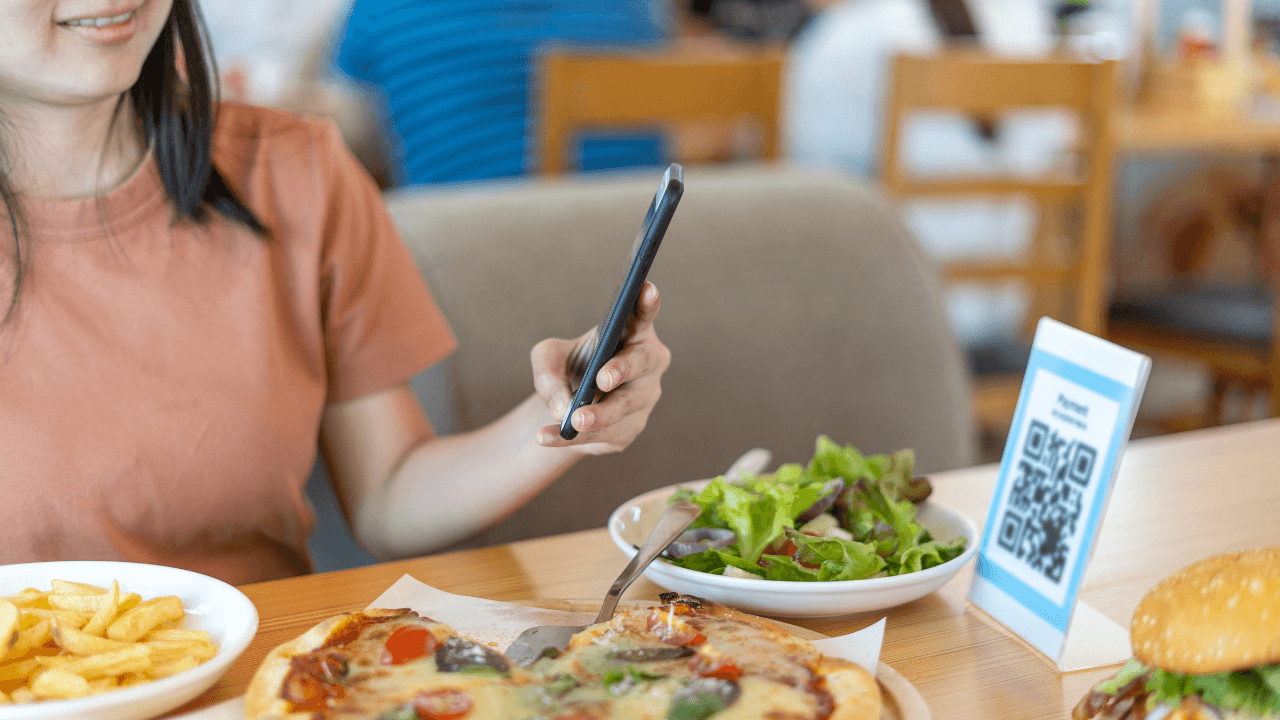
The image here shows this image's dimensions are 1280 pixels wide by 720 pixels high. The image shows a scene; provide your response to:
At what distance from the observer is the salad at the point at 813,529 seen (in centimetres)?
77

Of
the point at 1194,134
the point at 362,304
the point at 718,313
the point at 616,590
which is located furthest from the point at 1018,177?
the point at 616,590

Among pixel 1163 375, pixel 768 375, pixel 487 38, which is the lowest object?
pixel 1163 375

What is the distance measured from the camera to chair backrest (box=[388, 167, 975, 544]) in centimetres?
140

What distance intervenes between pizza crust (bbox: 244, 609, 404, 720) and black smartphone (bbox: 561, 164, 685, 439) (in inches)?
7.7

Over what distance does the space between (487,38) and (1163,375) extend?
2.97 m

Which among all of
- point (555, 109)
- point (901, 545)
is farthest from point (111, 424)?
point (555, 109)

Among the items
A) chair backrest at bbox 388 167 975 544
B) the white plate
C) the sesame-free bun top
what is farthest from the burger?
chair backrest at bbox 388 167 975 544

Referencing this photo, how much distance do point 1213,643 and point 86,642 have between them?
592mm

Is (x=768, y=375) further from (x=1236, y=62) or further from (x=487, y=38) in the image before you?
(x=1236, y=62)

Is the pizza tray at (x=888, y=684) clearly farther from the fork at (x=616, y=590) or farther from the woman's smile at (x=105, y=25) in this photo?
the woman's smile at (x=105, y=25)

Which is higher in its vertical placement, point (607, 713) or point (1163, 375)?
point (607, 713)

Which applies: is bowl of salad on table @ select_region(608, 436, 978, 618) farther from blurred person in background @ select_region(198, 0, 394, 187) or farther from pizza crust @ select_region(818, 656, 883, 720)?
blurred person in background @ select_region(198, 0, 394, 187)

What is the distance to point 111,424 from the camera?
950mm

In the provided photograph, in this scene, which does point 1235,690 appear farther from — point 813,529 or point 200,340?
point 200,340
